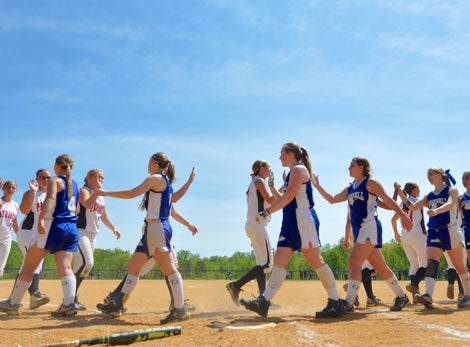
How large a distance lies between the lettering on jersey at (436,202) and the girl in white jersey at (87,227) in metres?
5.57

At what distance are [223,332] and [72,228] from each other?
298cm

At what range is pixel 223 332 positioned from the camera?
16.7 ft

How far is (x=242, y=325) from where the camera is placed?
5.44 metres

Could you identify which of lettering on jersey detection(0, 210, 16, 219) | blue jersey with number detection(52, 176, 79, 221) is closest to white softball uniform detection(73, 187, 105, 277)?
blue jersey with number detection(52, 176, 79, 221)

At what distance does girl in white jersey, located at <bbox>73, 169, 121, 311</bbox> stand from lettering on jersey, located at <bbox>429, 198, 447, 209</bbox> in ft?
18.3

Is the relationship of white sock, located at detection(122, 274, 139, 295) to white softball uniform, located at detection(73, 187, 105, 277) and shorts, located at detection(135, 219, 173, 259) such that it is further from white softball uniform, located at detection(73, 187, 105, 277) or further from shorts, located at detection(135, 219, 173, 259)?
white softball uniform, located at detection(73, 187, 105, 277)

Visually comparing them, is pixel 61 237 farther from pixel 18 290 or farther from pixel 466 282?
pixel 466 282

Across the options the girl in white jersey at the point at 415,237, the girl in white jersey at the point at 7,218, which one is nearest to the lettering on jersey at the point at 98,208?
the girl in white jersey at the point at 7,218

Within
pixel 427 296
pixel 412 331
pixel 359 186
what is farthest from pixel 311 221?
pixel 427 296

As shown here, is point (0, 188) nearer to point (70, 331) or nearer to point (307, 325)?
point (70, 331)

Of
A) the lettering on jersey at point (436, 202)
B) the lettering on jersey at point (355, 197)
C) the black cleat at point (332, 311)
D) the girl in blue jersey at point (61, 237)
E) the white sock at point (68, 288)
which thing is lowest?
the black cleat at point (332, 311)

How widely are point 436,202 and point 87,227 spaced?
5965 mm

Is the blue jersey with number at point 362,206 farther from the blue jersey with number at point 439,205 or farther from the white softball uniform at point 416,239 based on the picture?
the white softball uniform at point 416,239

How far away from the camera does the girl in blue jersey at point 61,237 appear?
661 cm
